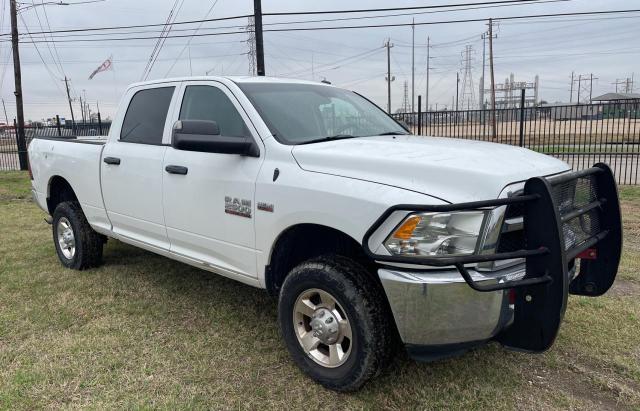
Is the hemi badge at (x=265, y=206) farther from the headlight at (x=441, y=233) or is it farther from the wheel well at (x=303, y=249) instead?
the headlight at (x=441, y=233)

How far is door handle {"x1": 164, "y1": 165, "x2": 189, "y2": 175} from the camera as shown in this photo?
3.88 meters

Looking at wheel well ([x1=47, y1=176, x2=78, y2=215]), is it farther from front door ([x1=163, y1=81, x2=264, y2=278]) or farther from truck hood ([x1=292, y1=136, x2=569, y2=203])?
truck hood ([x1=292, y1=136, x2=569, y2=203])

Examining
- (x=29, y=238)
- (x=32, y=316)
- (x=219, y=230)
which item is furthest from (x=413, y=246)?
(x=29, y=238)

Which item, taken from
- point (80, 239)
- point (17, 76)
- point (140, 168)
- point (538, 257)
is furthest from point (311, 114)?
point (17, 76)

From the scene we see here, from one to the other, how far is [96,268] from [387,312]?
3909 millimetres

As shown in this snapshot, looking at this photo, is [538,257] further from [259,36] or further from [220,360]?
[259,36]

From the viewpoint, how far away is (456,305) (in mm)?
2568

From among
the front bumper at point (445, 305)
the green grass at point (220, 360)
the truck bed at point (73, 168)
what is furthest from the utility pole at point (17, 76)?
the front bumper at point (445, 305)

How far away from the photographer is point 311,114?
385 centimetres

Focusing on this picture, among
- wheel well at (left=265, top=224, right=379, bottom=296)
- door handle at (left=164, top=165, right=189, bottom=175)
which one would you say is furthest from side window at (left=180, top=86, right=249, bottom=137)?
wheel well at (left=265, top=224, right=379, bottom=296)

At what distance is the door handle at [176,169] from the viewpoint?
388 centimetres

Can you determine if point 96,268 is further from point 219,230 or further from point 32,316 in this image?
point 219,230

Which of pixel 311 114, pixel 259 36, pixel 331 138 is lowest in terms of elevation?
pixel 331 138

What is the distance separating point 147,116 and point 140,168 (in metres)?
0.53
